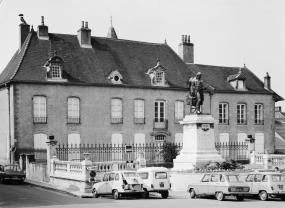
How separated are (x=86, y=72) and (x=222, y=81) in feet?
43.4

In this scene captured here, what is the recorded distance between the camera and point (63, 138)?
1438 inches

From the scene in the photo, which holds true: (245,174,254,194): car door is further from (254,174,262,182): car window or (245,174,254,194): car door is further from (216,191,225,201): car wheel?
(216,191,225,201): car wheel

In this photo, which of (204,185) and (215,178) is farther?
(204,185)

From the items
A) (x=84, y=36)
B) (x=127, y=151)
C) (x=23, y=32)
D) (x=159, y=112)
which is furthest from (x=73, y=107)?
(x=159, y=112)

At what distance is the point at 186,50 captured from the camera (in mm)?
45750

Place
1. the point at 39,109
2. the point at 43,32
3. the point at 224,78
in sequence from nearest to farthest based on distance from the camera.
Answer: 1. the point at 39,109
2. the point at 43,32
3. the point at 224,78

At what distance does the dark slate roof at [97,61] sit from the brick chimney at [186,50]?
1.06 metres

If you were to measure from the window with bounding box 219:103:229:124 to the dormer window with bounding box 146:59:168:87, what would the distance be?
6053 millimetres

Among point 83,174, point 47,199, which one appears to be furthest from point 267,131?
point 47,199

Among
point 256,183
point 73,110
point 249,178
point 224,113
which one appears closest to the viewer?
point 256,183

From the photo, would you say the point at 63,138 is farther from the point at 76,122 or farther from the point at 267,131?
the point at 267,131

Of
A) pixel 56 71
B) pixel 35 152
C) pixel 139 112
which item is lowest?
pixel 35 152

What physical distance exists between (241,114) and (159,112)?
831 cm

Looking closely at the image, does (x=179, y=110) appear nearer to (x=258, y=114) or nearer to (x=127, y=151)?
(x=258, y=114)
